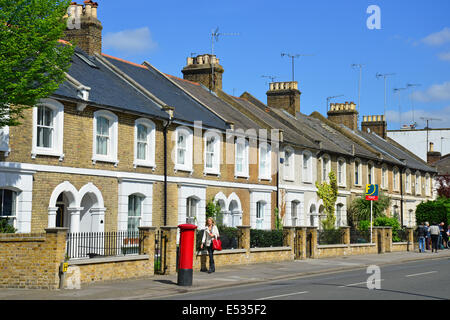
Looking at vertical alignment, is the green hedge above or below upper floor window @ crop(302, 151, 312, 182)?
below

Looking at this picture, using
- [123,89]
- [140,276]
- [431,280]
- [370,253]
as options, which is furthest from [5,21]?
[370,253]

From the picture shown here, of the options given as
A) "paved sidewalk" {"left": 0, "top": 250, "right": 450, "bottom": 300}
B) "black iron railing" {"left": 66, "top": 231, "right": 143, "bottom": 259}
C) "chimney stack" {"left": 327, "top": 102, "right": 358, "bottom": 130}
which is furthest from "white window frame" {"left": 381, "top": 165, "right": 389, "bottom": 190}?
"black iron railing" {"left": 66, "top": 231, "right": 143, "bottom": 259}

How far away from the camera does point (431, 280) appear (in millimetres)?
19188

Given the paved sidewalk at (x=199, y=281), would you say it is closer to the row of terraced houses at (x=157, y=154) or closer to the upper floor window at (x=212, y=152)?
the row of terraced houses at (x=157, y=154)

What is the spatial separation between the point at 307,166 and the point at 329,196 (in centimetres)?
299

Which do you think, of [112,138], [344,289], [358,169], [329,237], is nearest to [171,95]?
[112,138]

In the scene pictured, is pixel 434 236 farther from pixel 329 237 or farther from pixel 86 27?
pixel 86 27

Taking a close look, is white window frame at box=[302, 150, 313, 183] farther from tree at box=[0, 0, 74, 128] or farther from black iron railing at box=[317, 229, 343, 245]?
tree at box=[0, 0, 74, 128]

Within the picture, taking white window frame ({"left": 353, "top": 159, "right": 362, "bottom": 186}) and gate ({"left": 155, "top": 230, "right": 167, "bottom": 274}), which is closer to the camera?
gate ({"left": 155, "top": 230, "right": 167, "bottom": 274})

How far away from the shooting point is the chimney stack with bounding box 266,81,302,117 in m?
45.8

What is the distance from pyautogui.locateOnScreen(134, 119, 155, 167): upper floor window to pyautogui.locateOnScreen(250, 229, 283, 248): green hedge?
17.0 feet

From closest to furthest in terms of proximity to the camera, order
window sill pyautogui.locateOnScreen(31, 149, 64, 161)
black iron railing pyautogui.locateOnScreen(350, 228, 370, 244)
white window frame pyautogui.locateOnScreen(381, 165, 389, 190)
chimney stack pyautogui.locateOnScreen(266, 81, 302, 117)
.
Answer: window sill pyautogui.locateOnScreen(31, 149, 64, 161) → black iron railing pyautogui.locateOnScreen(350, 228, 370, 244) → chimney stack pyautogui.locateOnScreen(266, 81, 302, 117) → white window frame pyautogui.locateOnScreen(381, 165, 389, 190)
